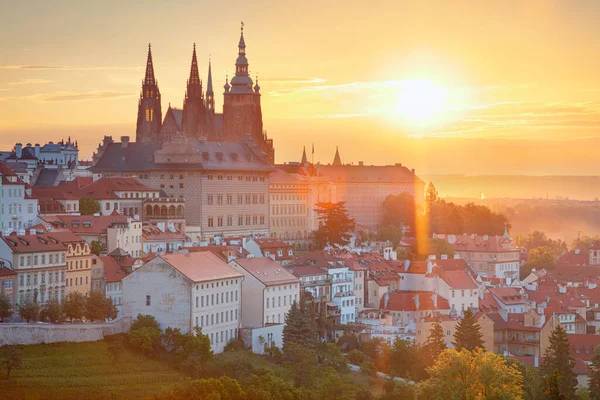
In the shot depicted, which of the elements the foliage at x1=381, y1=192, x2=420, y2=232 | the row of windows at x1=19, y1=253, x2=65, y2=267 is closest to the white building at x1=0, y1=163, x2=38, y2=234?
the row of windows at x1=19, y1=253, x2=65, y2=267

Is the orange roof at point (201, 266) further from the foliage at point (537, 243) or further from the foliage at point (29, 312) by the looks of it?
the foliage at point (537, 243)

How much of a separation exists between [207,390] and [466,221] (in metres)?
92.1

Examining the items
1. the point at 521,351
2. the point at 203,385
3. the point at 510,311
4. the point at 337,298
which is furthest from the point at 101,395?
the point at 510,311

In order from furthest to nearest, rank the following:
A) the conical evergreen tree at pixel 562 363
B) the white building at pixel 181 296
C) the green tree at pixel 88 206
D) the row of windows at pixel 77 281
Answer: the green tree at pixel 88 206
the row of windows at pixel 77 281
the conical evergreen tree at pixel 562 363
the white building at pixel 181 296

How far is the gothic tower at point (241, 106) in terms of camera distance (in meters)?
158

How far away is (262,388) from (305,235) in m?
72.1

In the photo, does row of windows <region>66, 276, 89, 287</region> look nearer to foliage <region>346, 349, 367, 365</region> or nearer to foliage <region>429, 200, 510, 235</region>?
foliage <region>346, 349, 367, 365</region>

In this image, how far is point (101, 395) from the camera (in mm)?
64375

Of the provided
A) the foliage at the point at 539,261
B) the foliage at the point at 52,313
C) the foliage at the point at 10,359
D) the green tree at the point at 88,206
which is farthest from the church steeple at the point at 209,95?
the foliage at the point at 10,359

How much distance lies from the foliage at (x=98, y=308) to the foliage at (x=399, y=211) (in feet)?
280

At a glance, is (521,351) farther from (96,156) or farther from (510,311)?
(96,156)

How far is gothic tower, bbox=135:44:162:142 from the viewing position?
15788 centimetres

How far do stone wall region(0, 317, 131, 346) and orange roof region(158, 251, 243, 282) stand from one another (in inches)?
206

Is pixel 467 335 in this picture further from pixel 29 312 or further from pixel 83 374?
pixel 83 374
